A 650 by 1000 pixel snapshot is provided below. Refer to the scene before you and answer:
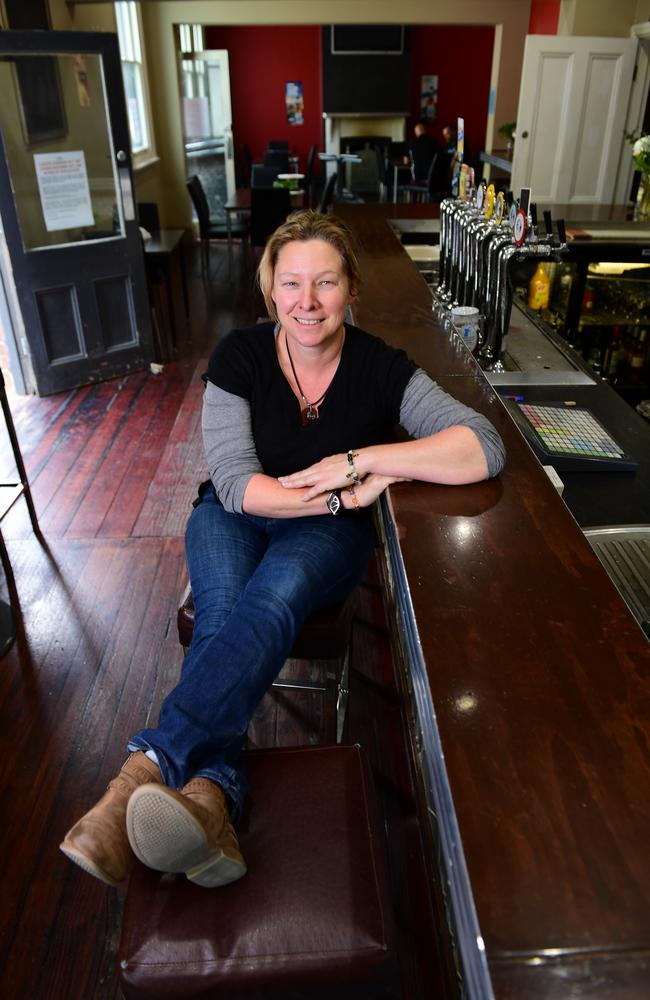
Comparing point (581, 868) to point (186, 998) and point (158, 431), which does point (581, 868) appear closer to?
point (186, 998)

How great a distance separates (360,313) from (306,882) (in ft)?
5.91

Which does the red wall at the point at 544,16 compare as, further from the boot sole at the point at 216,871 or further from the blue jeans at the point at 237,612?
the boot sole at the point at 216,871

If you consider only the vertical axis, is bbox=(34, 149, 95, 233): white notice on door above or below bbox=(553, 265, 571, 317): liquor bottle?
above

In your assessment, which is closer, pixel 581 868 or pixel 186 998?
pixel 581 868

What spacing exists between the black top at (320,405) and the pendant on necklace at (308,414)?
11 mm

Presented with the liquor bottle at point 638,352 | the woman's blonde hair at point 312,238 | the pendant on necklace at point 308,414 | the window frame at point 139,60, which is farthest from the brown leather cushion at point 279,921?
the window frame at point 139,60

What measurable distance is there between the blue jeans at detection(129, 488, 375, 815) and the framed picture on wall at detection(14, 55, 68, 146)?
10.4 feet

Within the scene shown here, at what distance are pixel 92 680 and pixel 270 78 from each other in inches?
445

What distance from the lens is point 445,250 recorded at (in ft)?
10.2

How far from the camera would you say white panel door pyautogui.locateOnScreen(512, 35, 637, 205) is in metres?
6.46

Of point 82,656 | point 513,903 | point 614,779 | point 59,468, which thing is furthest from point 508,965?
point 59,468

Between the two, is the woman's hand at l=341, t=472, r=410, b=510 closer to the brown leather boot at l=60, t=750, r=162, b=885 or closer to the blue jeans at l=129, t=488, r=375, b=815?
the blue jeans at l=129, t=488, r=375, b=815

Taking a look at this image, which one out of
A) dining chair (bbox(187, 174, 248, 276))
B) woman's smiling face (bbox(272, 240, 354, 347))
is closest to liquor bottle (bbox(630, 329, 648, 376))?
woman's smiling face (bbox(272, 240, 354, 347))

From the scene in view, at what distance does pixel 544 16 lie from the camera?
29.0 ft
